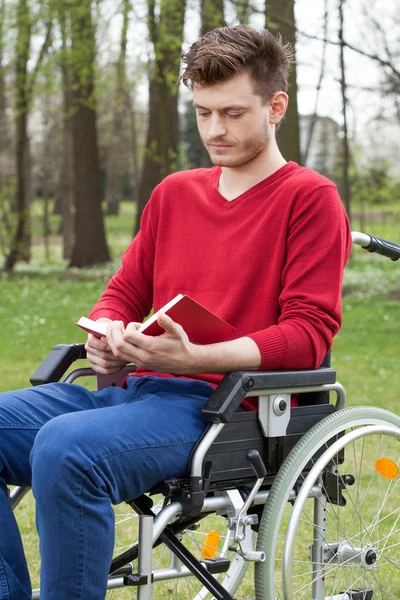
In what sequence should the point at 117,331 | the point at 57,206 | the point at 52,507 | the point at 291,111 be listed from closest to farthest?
the point at 52,507, the point at 117,331, the point at 291,111, the point at 57,206

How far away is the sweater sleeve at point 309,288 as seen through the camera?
242 centimetres

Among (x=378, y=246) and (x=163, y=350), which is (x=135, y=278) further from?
(x=378, y=246)

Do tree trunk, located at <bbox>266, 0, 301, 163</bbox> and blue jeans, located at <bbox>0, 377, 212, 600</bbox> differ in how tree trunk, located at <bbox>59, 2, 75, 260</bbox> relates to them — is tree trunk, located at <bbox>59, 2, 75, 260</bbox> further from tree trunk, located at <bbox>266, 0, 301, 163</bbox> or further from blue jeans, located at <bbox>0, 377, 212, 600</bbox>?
blue jeans, located at <bbox>0, 377, 212, 600</bbox>

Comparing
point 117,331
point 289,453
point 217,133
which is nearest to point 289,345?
point 289,453

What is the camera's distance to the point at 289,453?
2.45 m

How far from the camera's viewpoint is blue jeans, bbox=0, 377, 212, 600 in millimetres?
2098

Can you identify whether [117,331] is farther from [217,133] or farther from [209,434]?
[217,133]

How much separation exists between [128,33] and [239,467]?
14906 mm

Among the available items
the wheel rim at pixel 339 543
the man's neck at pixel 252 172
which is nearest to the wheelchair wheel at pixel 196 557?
the wheel rim at pixel 339 543

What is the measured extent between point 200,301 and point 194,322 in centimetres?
33

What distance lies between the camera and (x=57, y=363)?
2.86m

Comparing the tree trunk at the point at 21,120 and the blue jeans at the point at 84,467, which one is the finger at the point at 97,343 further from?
the tree trunk at the point at 21,120

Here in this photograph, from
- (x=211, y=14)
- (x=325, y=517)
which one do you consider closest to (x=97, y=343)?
(x=325, y=517)

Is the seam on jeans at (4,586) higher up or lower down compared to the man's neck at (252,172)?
lower down
